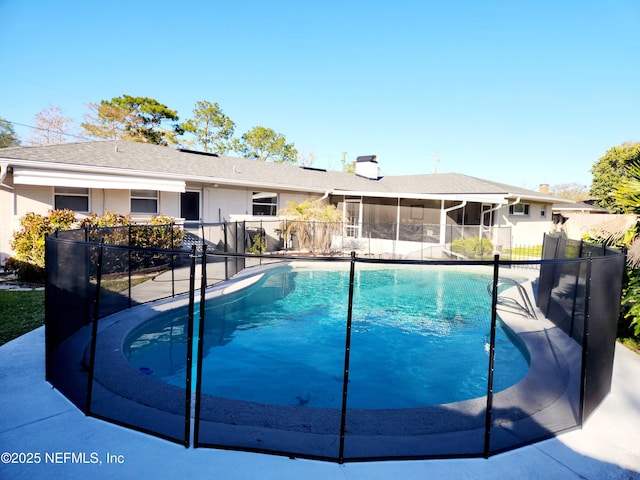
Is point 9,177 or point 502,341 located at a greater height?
point 9,177

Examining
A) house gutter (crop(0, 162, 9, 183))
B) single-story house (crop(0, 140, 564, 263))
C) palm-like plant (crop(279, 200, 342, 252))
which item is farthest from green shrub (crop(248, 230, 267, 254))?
house gutter (crop(0, 162, 9, 183))

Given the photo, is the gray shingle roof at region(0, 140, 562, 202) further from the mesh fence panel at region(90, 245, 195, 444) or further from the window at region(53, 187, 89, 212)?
the mesh fence panel at region(90, 245, 195, 444)

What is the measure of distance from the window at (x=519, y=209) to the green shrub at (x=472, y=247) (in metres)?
6.65

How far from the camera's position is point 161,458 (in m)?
3.20

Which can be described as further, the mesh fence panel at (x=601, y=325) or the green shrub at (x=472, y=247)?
the green shrub at (x=472, y=247)

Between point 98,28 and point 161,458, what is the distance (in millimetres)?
21787

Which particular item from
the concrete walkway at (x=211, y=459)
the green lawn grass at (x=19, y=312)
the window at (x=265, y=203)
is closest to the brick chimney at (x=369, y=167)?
the window at (x=265, y=203)

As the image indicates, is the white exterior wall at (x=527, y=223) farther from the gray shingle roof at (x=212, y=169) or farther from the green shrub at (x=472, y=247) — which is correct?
the green shrub at (x=472, y=247)

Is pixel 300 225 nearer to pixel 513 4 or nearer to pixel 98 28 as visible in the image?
pixel 513 4

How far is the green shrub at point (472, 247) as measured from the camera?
1686 cm

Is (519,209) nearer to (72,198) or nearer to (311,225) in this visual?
(311,225)

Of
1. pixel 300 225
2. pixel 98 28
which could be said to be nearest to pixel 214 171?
pixel 300 225

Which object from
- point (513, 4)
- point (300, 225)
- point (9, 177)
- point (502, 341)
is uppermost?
point (513, 4)

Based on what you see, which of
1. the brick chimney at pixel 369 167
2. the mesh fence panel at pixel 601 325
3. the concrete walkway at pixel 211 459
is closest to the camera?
the concrete walkway at pixel 211 459
